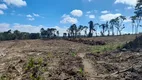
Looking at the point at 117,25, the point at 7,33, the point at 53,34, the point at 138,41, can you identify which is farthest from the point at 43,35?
the point at 138,41

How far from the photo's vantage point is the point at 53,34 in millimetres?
70375

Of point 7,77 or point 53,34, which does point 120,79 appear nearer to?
point 7,77

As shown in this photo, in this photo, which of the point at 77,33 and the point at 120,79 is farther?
the point at 77,33

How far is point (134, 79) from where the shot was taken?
25.3 feet

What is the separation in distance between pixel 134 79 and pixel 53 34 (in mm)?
63370

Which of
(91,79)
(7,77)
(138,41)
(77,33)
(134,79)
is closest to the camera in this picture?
(134,79)

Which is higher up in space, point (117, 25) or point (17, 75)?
point (117, 25)

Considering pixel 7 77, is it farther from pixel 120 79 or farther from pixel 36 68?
pixel 120 79

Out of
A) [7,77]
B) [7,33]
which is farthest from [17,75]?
[7,33]

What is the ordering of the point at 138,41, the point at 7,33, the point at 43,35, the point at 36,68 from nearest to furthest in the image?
the point at 36,68 < the point at 138,41 < the point at 7,33 < the point at 43,35

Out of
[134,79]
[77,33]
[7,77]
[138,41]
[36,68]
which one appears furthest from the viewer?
[77,33]

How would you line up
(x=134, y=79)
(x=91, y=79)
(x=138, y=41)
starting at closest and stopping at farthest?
(x=134, y=79) < (x=91, y=79) < (x=138, y=41)

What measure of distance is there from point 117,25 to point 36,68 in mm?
55599

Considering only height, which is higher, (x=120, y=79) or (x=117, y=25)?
(x=117, y=25)
